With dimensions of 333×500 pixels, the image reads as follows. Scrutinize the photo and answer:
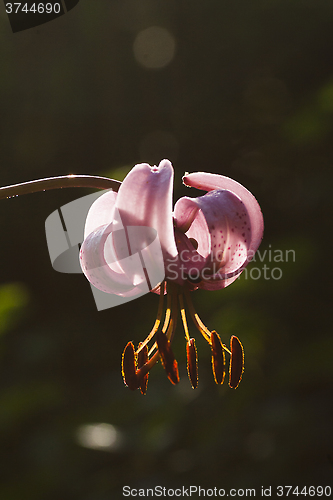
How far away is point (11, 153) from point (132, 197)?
7.93 feet

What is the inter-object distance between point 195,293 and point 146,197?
61.2 inches

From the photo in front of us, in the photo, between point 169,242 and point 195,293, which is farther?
point 195,293

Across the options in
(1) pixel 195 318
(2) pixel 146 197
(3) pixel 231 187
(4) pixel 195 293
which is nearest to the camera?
(2) pixel 146 197

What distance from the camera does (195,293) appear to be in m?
2.10

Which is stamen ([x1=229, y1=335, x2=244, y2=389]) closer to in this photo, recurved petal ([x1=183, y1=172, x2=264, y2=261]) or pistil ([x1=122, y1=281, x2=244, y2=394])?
pistil ([x1=122, y1=281, x2=244, y2=394])

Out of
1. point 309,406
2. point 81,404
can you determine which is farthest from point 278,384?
point 81,404

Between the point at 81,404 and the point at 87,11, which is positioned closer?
the point at 81,404

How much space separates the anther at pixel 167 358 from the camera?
0.72 metres

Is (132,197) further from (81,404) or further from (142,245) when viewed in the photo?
(81,404)

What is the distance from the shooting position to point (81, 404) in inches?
90.0

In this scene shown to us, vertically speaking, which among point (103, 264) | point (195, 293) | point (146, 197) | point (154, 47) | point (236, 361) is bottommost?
point (195, 293)

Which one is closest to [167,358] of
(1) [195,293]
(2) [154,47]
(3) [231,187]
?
(3) [231,187]

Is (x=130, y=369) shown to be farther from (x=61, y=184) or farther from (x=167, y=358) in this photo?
(x=61, y=184)

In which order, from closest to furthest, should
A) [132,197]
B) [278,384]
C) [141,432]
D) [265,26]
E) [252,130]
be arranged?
[132,197]
[141,432]
[278,384]
[252,130]
[265,26]
